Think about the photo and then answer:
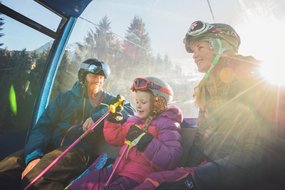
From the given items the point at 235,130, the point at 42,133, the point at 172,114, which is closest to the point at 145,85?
the point at 172,114

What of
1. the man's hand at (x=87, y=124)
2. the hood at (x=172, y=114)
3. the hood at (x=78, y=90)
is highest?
the hood at (x=78, y=90)

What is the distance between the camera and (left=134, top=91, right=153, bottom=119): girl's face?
2.42m

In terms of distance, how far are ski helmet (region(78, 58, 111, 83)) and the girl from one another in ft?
2.84

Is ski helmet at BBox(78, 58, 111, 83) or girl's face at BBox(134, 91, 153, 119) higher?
ski helmet at BBox(78, 58, 111, 83)

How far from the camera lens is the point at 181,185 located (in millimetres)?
1462

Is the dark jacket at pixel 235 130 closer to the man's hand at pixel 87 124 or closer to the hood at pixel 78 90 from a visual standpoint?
the man's hand at pixel 87 124

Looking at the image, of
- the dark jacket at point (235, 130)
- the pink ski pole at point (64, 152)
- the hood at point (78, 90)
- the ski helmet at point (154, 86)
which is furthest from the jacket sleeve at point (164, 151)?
the hood at point (78, 90)

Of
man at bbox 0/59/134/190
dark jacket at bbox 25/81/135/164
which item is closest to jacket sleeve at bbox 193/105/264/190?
man at bbox 0/59/134/190

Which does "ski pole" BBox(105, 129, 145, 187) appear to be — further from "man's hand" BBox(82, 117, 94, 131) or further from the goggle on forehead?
the goggle on forehead

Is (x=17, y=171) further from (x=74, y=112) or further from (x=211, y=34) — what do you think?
(x=211, y=34)

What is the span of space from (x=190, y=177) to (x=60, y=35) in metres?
2.95

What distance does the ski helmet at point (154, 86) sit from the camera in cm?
244

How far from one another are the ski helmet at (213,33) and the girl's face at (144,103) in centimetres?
70

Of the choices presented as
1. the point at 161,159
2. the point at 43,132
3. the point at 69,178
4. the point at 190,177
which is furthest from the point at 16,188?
the point at 190,177
